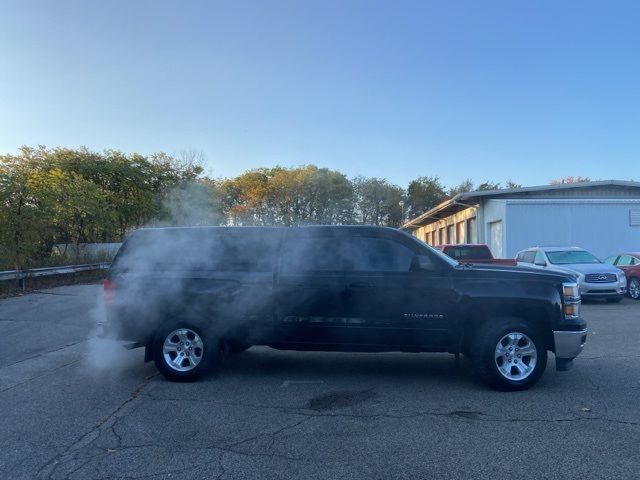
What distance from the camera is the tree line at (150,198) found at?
1755 centimetres

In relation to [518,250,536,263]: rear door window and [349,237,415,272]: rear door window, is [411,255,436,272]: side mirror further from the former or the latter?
A: [518,250,536,263]: rear door window

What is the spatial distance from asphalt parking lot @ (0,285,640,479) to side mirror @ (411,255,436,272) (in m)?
1.32

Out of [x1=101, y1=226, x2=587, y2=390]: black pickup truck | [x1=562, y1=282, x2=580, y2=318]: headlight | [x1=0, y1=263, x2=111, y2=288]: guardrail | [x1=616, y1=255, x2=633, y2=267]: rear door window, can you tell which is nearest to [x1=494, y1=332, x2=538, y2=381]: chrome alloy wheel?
[x1=101, y1=226, x2=587, y2=390]: black pickup truck

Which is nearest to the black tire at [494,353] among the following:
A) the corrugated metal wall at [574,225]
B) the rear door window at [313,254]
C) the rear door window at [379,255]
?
the rear door window at [379,255]

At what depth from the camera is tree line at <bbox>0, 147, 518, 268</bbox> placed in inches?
691

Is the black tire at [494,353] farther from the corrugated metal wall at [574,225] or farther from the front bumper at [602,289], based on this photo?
the corrugated metal wall at [574,225]

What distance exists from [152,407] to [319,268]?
235 cm

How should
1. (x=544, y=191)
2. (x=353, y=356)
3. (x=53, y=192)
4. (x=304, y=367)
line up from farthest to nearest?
(x=544, y=191), (x=53, y=192), (x=353, y=356), (x=304, y=367)

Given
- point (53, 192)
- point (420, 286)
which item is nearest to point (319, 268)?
point (420, 286)

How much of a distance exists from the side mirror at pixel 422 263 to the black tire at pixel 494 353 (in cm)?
87

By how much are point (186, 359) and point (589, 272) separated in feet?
38.8

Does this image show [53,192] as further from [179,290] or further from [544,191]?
[544,191]

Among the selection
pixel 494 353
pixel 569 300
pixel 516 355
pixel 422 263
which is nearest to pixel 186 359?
pixel 422 263

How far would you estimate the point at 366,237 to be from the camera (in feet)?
21.6
